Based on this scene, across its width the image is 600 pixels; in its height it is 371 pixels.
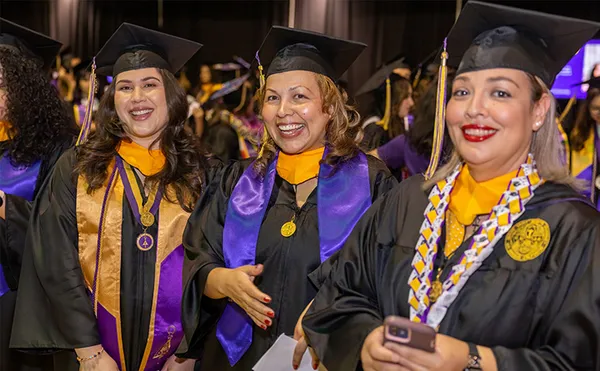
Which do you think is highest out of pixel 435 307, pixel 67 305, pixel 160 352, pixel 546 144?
pixel 546 144

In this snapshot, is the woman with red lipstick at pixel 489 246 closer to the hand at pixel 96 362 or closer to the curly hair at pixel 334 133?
the curly hair at pixel 334 133

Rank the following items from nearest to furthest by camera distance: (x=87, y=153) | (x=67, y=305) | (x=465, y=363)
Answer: (x=465, y=363) < (x=67, y=305) < (x=87, y=153)

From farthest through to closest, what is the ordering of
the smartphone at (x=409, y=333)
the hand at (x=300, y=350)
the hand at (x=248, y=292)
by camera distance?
the hand at (x=248, y=292)
the hand at (x=300, y=350)
the smartphone at (x=409, y=333)

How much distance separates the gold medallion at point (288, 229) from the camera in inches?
92.7

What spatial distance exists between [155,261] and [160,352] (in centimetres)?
37

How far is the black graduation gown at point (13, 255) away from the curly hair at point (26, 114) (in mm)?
62

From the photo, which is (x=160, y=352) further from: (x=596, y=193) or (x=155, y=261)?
(x=596, y=193)

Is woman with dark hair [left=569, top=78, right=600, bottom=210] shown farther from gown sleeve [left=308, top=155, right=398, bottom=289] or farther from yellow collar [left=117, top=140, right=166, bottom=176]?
yellow collar [left=117, top=140, right=166, bottom=176]

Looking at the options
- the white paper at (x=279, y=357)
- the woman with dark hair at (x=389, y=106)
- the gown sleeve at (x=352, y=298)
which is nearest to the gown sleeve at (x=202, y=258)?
the white paper at (x=279, y=357)

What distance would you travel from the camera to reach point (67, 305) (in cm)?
255

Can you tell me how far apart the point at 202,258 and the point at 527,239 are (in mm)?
1186

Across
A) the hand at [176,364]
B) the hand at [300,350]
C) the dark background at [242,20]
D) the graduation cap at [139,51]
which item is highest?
the dark background at [242,20]

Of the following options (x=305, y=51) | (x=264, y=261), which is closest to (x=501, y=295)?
(x=264, y=261)

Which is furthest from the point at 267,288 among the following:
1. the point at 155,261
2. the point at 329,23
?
the point at 329,23
